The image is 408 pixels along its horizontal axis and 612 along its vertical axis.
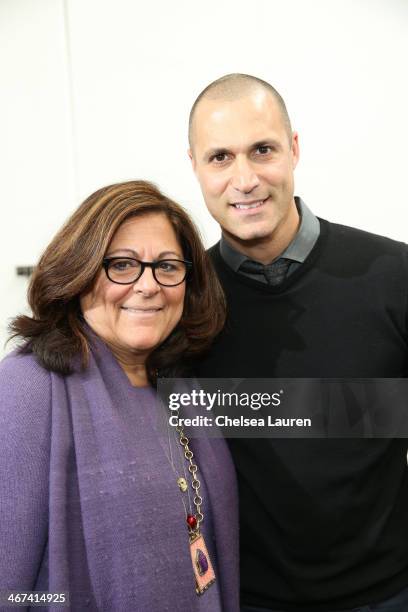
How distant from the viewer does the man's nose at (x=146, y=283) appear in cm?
101

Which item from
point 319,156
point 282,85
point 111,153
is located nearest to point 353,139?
point 319,156

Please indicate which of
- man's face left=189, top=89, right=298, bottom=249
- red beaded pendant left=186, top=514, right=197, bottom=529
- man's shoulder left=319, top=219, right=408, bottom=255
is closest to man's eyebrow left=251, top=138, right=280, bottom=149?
man's face left=189, top=89, right=298, bottom=249

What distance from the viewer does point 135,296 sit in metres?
1.02

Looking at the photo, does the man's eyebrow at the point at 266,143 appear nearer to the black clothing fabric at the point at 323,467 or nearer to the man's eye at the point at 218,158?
the man's eye at the point at 218,158

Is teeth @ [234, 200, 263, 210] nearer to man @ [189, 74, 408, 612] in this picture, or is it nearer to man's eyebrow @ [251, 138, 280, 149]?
man @ [189, 74, 408, 612]

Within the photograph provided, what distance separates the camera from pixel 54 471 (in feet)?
2.82

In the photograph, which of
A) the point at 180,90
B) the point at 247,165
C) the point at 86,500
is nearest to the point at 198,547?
the point at 86,500

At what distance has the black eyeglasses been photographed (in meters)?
1.01

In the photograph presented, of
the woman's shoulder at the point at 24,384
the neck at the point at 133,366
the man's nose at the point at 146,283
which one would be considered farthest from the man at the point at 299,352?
the woman's shoulder at the point at 24,384

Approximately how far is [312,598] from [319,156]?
106 cm

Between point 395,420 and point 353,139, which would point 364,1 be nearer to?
point 353,139

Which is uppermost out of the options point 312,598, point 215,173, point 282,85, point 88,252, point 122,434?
point 282,85

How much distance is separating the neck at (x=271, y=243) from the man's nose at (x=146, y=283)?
309mm

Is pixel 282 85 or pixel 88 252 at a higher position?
pixel 282 85
